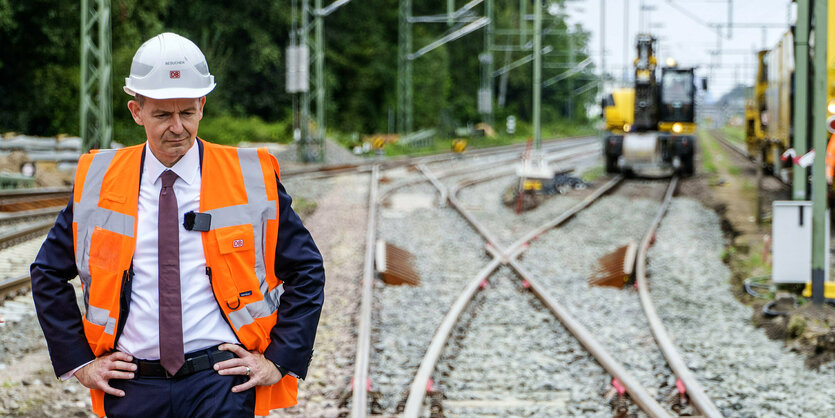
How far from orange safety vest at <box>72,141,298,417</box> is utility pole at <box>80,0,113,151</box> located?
1326 centimetres

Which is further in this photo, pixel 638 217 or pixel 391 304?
pixel 638 217

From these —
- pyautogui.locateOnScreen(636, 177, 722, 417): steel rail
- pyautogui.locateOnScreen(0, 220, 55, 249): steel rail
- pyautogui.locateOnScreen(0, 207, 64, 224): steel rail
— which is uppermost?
pyautogui.locateOnScreen(0, 220, 55, 249): steel rail

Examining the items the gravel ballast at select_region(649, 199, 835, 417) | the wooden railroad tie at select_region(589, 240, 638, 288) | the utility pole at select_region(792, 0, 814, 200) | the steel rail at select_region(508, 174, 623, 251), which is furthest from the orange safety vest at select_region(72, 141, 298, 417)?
the steel rail at select_region(508, 174, 623, 251)

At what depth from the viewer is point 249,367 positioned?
8.46ft

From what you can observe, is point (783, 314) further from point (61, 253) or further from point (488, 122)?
point (488, 122)

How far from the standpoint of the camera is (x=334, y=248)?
1216cm

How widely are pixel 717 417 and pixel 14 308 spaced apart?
5.72 m

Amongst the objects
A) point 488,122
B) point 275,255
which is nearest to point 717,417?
point 275,255

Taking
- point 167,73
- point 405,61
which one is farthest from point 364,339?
point 405,61

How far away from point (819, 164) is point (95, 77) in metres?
11.7

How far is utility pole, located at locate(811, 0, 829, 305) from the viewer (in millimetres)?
8141

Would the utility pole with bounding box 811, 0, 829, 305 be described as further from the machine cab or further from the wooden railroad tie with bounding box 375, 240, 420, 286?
the machine cab

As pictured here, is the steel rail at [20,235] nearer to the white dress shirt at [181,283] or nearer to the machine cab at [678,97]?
the white dress shirt at [181,283]

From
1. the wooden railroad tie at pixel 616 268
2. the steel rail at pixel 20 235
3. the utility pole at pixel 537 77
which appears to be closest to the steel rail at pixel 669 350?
the wooden railroad tie at pixel 616 268
